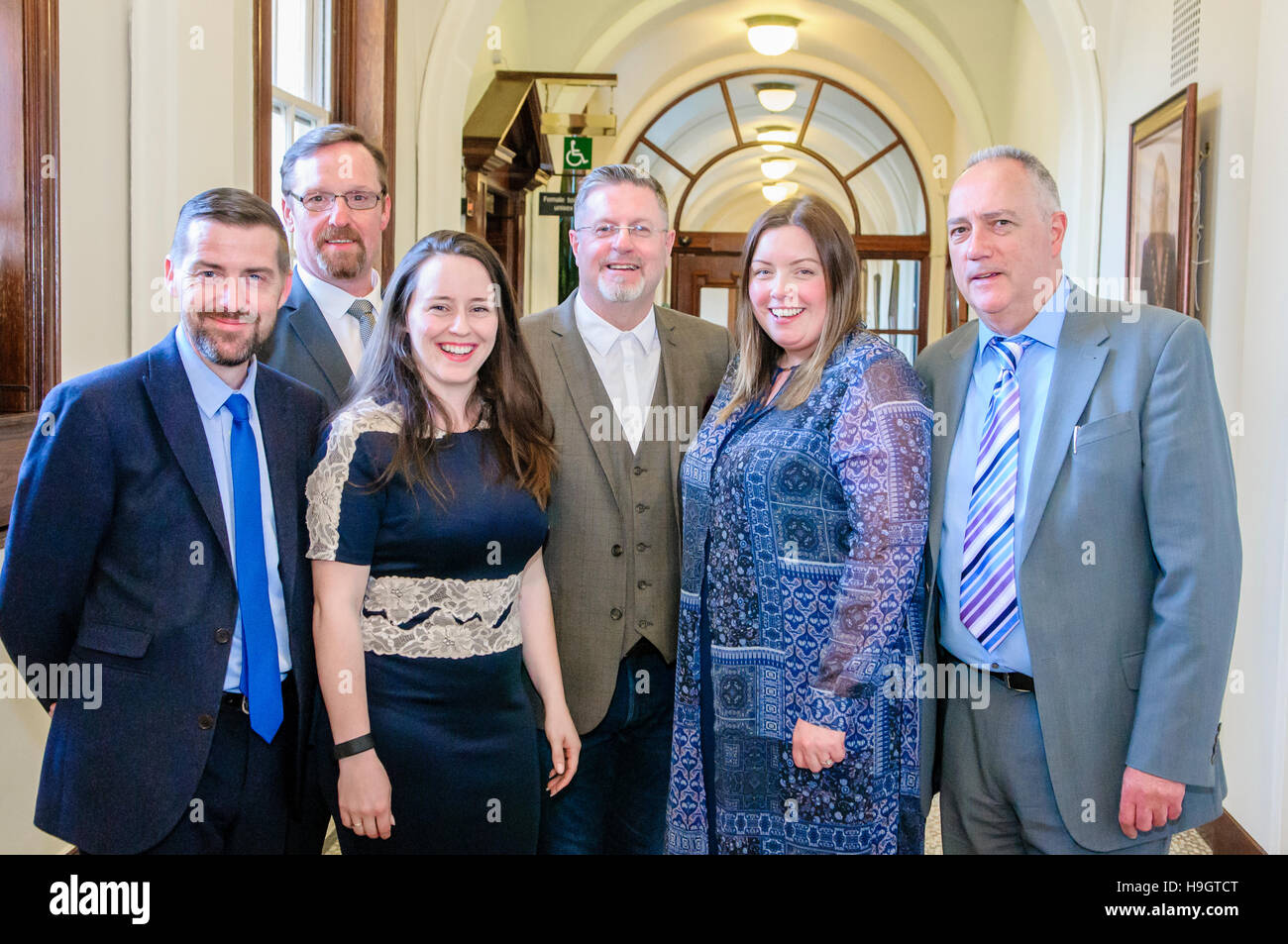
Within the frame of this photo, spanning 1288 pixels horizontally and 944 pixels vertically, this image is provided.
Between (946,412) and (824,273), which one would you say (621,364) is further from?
(946,412)

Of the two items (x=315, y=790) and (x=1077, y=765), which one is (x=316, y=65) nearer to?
(x=315, y=790)

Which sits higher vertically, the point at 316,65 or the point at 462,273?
the point at 316,65

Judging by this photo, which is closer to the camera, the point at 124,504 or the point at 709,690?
the point at 124,504

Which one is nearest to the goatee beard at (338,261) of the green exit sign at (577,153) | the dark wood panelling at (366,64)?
the dark wood panelling at (366,64)

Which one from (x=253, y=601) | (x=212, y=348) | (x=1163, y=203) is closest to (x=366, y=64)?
(x=1163, y=203)

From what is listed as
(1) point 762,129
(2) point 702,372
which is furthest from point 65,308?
(1) point 762,129

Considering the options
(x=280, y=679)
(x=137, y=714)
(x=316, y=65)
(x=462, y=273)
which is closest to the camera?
(x=137, y=714)

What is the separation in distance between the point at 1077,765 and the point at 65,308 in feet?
8.47

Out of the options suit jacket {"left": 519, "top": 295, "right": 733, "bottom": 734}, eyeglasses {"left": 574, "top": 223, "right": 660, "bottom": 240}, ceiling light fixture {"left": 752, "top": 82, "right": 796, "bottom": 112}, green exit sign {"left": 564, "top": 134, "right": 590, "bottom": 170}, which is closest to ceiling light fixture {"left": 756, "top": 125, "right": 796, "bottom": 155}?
ceiling light fixture {"left": 752, "top": 82, "right": 796, "bottom": 112}

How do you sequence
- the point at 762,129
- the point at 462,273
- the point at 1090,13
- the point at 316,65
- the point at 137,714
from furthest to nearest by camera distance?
the point at 762,129
the point at 1090,13
the point at 316,65
the point at 462,273
the point at 137,714

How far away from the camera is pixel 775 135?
13.1 m

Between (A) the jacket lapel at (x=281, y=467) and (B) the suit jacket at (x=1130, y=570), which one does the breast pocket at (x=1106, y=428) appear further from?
(A) the jacket lapel at (x=281, y=467)

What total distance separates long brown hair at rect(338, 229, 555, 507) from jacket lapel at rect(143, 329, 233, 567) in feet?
0.95
